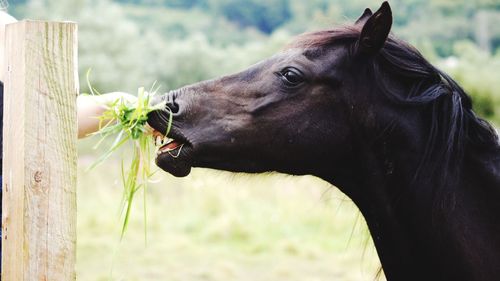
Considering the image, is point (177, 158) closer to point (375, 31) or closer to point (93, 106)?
point (93, 106)

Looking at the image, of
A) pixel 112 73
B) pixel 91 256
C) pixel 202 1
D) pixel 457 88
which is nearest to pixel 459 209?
pixel 457 88

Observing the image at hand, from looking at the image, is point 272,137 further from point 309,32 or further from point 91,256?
point 91,256

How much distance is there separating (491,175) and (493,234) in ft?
0.80

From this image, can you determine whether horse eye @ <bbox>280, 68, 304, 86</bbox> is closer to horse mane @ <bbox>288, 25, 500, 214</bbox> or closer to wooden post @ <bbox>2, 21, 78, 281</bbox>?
horse mane @ <bbox>288, 25, 500, 214</bbox>

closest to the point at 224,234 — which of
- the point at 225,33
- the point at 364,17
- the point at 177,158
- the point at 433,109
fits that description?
the point at 364,17

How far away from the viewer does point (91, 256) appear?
30.5 feet

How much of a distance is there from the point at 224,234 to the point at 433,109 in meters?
7.56

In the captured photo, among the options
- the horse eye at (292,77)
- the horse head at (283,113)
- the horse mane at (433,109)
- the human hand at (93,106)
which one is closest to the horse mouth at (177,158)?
the horse head at (283,113)

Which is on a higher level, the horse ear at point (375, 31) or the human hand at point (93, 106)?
the horse ear at point (375, 31)

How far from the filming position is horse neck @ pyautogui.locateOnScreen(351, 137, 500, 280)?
2.97 metres

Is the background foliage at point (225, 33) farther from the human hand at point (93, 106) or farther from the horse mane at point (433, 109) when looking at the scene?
the human hand at point (93, 106)

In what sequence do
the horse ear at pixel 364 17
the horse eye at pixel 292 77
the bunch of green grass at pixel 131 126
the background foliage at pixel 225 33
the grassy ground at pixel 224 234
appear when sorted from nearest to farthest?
the bunch of green grass at pixel 131 126
the horse eye at pixel 292 77
the horse ear at pixel 364 17
the grassy ground at pixel 224 234
the background foliage at pixel 225 33

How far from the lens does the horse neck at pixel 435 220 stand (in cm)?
297

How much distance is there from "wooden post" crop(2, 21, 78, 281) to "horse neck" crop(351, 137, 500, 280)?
1.24 meters
